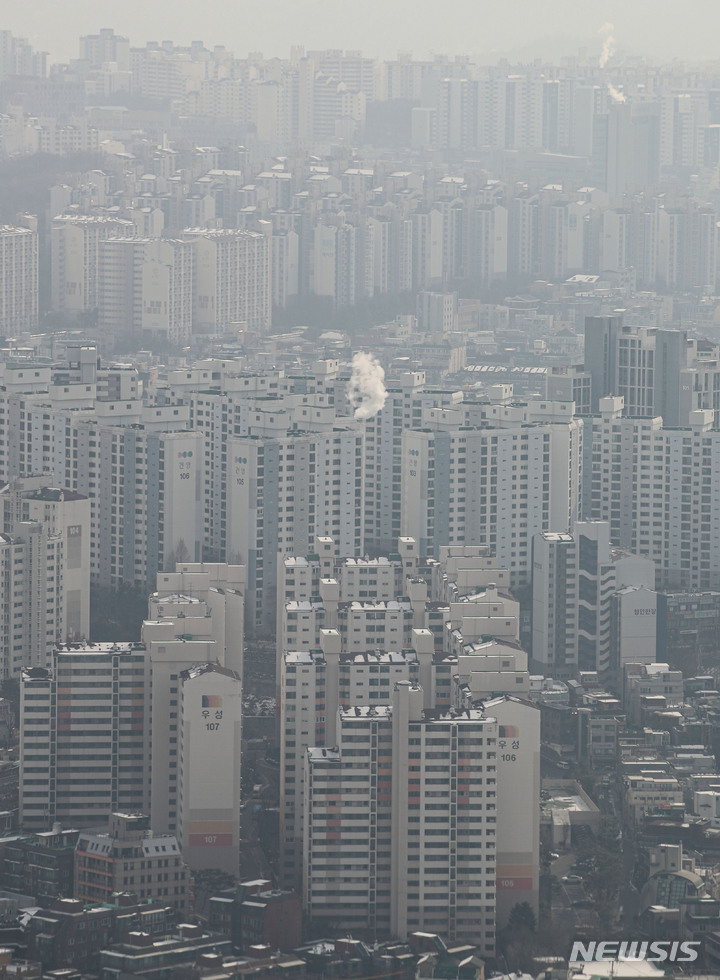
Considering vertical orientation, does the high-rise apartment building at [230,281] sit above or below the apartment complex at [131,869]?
above

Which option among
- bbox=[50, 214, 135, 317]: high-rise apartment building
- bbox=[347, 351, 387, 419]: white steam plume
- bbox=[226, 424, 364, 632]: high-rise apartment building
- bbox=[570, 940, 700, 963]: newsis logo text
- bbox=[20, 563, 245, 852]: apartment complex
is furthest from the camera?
bbox=[50, 214, 135, 317]: high-rise apartment building

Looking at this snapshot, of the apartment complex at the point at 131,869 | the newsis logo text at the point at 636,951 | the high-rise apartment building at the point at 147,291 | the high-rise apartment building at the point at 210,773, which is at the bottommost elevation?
the newsis logo text at the point at 636,951

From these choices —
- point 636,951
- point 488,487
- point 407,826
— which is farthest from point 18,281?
point 636,951

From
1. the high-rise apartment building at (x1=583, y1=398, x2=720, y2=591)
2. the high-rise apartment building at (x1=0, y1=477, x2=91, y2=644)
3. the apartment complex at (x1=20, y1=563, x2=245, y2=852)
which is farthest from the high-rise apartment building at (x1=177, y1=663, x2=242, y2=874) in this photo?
the high-rise apartment building at (x1=583, y1=398, x2=720, y2=591)

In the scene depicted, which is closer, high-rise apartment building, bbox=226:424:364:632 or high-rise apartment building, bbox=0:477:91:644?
high-rise apartment building, bbox=0:477:91:644

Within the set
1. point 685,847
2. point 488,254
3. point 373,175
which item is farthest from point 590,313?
point 685,847

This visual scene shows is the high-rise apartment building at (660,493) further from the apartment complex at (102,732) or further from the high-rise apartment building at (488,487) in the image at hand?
the apartment complex at (102,732)

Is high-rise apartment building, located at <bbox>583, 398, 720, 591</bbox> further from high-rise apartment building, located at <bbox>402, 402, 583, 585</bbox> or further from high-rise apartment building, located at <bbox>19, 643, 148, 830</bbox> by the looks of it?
high-rise apartment building, located at <bbox>19, 643, 148, 830</bbox>

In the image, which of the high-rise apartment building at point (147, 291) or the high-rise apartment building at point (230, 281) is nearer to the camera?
the high-rise apartment building at point (147, 291)

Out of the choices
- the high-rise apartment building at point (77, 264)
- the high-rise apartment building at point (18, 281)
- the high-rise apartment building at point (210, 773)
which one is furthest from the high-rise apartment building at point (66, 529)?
the high-rise apartment building at point (77, 264)
